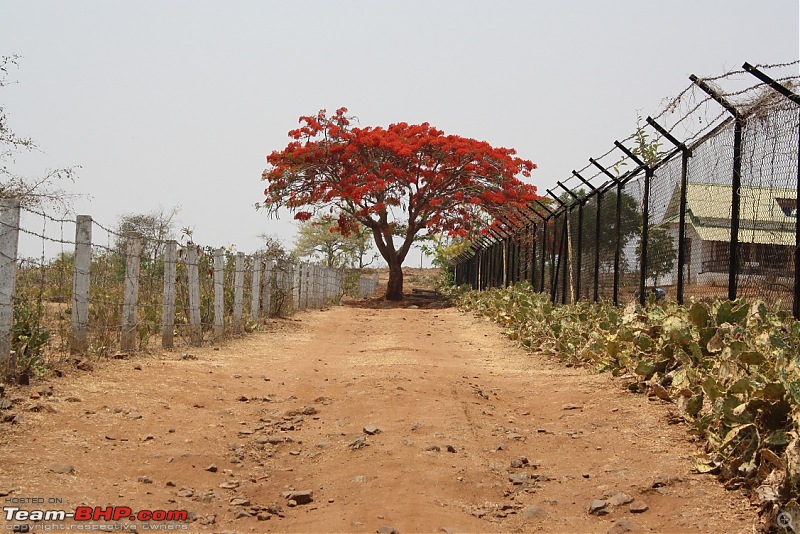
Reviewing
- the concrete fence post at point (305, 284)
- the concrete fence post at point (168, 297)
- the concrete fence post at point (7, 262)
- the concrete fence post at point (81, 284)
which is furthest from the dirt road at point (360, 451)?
the concrete fence post at point (305, 284)

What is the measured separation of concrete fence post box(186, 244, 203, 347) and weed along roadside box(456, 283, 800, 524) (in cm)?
451

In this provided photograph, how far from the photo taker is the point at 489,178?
27.8 meters

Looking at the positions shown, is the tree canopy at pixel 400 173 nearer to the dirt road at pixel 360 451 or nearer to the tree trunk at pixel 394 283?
the tree trunk at pixel 394 283

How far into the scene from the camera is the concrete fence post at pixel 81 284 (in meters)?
8.44

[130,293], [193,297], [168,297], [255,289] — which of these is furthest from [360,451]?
[255,289]

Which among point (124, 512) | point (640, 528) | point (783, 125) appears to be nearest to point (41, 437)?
point (124, 512)

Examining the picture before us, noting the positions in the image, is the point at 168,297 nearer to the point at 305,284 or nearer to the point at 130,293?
the point at 130,293

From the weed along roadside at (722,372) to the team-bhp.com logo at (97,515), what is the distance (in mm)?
2685

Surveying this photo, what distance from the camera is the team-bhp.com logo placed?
4.05m

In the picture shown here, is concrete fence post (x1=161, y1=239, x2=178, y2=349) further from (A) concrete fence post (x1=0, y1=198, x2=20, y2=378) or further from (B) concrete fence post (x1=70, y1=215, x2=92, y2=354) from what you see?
(A) concrete fence post (x1=0, y1=198, x2=20, y2=378)

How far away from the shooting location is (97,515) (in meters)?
4.19

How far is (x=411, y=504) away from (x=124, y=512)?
1.35 metres

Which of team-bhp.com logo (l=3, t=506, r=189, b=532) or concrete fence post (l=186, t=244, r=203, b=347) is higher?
concrete fence post (l=186, t=244, r=203, b=347)

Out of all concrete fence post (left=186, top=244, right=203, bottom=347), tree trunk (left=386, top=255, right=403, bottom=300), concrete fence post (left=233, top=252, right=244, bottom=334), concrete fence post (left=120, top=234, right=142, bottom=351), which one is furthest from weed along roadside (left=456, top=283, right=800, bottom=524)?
tree trunk (left=386, top=255, right=403, bottom=300)
